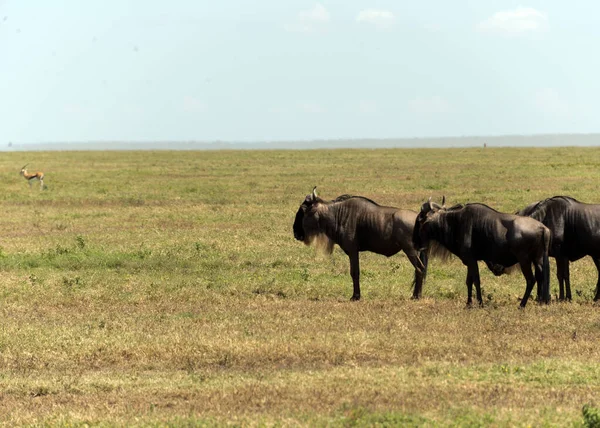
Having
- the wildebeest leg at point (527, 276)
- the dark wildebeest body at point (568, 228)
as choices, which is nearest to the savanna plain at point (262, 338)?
the wildebeest leg at point (527, 276)

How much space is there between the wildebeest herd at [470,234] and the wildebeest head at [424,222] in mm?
16

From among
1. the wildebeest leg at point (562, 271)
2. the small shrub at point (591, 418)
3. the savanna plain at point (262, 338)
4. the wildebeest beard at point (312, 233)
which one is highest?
the wildebeest beard at point (312, 233)

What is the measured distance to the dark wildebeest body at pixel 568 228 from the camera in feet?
46.2

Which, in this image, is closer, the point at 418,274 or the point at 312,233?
the point at 418,274

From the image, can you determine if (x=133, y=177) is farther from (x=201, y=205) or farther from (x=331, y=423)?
(x=331, y=423)

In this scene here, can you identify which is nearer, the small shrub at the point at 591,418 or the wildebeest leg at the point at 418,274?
the small shrub at the point at 591,418

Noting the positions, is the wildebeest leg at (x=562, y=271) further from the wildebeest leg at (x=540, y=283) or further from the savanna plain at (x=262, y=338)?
the wildebeest leg at (x=540, y=283)

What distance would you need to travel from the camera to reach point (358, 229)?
49.2ft

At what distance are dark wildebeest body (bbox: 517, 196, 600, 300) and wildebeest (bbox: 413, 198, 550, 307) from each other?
2.64 ft

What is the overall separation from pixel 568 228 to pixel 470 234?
169cm

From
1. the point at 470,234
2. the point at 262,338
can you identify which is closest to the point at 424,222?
the point at 470,234

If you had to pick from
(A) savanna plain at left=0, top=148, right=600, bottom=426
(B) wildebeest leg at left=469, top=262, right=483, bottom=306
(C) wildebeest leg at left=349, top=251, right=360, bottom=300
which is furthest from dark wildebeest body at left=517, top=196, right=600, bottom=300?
(C) wildebeest leg at left=349, top=251, right=360, bottom=300

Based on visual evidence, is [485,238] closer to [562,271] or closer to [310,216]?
[562,271]

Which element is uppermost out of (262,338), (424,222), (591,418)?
(424,222)
